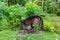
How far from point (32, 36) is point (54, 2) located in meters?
8.88

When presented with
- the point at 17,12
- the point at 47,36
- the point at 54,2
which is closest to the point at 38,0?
the point at 54,2

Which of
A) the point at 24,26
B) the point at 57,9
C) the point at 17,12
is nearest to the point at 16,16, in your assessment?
the point at 17,12

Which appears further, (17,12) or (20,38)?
(17,12)

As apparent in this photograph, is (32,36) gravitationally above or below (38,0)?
below

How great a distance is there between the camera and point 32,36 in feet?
30.8

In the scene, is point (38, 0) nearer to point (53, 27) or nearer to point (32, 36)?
point (53, 27)

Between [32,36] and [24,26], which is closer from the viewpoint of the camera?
[32,36]

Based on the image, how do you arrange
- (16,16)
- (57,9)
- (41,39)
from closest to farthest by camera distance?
(41,39)
(16,16)
(57,9)

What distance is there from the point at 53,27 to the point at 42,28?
0.68 meters

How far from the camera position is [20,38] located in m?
9.24

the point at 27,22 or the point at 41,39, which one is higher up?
the point at 27,22

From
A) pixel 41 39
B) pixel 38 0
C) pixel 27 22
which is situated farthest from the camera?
pixel 38 0

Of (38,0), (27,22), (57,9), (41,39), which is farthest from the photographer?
(38,0)

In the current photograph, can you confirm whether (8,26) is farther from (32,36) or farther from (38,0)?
(38,0)
